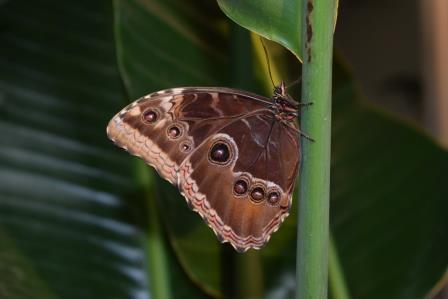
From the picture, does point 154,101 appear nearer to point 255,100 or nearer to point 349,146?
point 255,100

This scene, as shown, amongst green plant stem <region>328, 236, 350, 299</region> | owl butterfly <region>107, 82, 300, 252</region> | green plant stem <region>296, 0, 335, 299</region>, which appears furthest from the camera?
green plant stem <region>328, 236, 350, 299</region>

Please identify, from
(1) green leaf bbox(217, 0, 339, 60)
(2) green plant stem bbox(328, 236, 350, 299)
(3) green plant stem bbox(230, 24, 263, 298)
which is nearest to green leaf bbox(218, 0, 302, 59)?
(1) green leaf bbox(217, 0, 339, 60)

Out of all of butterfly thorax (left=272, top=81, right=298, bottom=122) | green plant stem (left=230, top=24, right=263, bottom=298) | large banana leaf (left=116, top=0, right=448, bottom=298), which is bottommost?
large banana leaf (left=116, top=0, right=448, bottom=298)

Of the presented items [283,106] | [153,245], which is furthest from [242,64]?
[153,245]

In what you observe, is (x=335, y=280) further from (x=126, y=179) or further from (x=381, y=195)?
(x=126, y=179)

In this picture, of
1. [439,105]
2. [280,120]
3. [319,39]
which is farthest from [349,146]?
[439,105]

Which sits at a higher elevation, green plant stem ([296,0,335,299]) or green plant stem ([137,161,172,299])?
green plant stem ([296,0,335,299])

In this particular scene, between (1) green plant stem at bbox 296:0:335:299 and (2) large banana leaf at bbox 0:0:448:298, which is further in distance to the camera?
(2) large banana leaf at bbox 0:0:448:298

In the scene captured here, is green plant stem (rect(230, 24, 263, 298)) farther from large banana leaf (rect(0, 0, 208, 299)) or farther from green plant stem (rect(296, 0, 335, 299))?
green plant stem (rect(296, 0, 335, 299))
